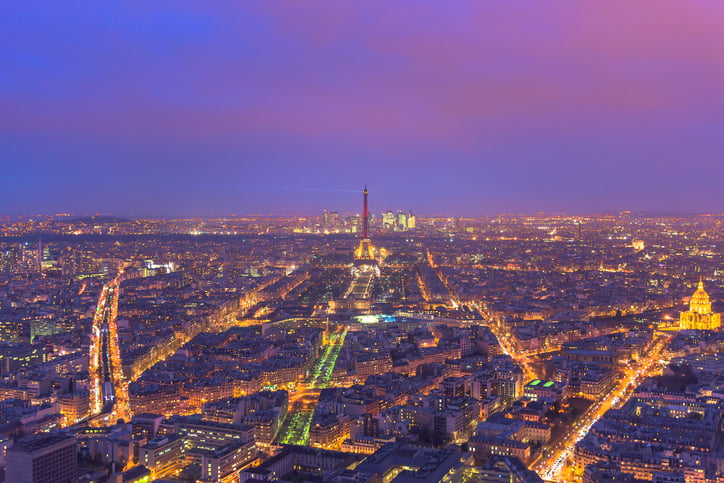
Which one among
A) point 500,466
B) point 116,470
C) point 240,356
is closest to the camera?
point 500,466

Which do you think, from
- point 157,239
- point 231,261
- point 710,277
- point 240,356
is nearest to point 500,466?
point 240,356

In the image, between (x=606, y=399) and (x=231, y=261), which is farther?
(x=231, y=261)

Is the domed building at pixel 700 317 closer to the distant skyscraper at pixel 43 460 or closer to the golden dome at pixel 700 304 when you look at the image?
the golden dome at pixel 700 304

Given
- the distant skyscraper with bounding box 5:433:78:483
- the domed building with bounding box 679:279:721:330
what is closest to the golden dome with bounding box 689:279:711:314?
the domed building with bounding box 679:279:721:330

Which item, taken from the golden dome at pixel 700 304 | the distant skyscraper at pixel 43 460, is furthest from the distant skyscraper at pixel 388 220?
the distant skyscraper at pixel 43 460

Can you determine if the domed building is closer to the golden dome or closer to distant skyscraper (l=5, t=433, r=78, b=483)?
the golden dome

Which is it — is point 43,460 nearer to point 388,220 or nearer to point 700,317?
point 700,317

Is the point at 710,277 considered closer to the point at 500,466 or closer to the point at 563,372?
the point at 563,372
